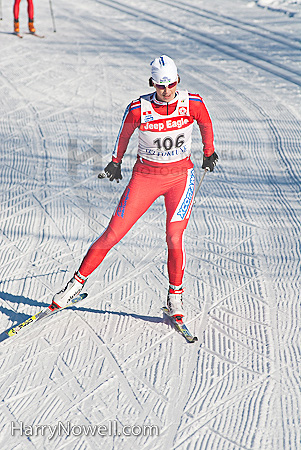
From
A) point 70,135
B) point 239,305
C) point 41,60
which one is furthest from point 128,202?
point 41,60

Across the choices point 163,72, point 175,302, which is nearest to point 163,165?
point 163,72

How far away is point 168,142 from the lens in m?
3.54

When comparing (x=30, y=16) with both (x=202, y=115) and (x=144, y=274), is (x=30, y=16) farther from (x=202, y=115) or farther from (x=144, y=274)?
(x=202, y=115)

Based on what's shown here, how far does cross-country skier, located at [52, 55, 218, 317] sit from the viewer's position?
3496 millimetres

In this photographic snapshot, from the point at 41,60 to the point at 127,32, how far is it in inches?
98.1

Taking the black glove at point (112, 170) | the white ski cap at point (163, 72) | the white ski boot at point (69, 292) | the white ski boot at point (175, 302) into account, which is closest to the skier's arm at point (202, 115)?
the white ski cap at point (163, 72)

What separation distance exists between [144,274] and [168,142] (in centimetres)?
145

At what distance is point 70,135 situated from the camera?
23.8ft

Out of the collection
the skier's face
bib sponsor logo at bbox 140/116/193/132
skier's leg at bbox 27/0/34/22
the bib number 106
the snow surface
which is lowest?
the snow surface

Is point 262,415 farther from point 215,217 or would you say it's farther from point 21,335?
point 215,217

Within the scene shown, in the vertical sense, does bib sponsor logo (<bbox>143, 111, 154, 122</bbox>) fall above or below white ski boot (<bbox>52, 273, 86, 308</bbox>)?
above

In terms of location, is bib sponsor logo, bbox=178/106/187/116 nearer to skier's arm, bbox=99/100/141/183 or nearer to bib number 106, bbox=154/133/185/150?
bib number 106, bbox=154/133/185/150

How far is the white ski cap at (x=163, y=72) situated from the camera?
3.33 m

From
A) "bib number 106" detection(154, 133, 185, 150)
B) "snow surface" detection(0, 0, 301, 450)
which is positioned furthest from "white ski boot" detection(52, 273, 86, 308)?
"bib number 106" detection(154, 133, 185, 150)
